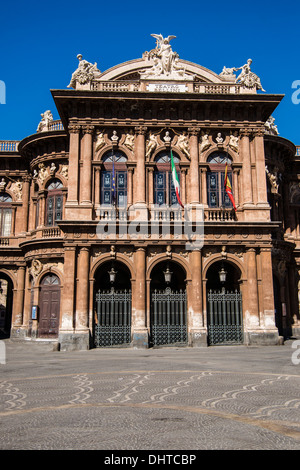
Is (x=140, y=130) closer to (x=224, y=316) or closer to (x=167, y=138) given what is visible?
(x=167, y=138)

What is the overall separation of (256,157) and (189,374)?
15836mm

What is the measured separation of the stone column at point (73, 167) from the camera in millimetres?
24706

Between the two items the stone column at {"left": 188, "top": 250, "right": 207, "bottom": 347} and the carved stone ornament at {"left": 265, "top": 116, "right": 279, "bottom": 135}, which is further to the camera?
the carved stone ornament at {"left": 265, "top": 116, "right": 279, "bottom": 135}

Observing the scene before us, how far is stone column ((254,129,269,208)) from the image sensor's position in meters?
25.4

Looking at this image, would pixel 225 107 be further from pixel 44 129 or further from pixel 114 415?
pixel 114 415

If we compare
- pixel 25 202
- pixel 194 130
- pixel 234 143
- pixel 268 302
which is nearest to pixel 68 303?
pixel 268 302

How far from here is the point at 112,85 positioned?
26.1 metres

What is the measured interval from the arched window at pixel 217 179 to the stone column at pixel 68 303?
8.21 m

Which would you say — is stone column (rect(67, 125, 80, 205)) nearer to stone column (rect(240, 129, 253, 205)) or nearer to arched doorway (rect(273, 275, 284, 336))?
stone column (rect(240, 129, 253, 205))

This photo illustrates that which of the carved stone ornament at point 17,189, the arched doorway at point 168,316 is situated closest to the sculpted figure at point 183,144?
the arched doorway at point 168,316

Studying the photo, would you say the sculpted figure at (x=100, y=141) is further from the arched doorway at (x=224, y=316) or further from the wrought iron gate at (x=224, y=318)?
the wrought iron gate at (x=224, y=318)

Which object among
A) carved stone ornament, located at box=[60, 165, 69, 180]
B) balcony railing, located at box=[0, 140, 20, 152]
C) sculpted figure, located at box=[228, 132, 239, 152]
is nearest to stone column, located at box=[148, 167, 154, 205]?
sculpted figure, located at box=[228, 132, 239, 152]

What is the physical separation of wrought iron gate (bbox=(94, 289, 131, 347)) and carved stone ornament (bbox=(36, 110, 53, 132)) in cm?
1257

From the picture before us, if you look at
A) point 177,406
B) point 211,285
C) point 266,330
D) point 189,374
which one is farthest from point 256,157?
point 177,406
